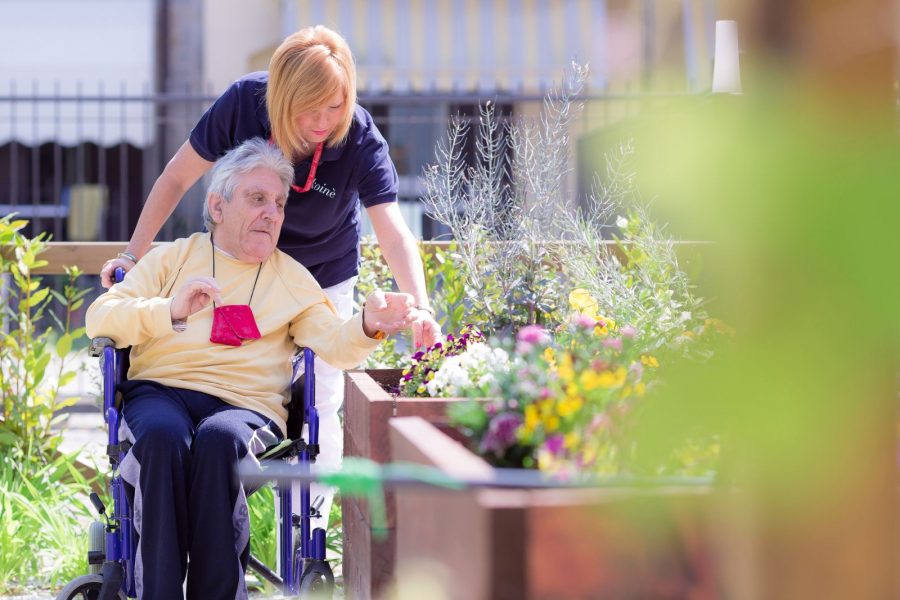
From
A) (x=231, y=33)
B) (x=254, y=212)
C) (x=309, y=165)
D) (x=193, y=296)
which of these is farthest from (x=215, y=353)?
(x=231, y=33)

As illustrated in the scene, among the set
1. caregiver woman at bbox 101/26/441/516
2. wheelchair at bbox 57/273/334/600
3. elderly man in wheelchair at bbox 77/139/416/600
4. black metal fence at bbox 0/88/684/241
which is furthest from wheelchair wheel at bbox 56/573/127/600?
black metal fence at bbox 0/88/684/241

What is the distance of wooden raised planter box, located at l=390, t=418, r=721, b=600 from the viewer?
1.04m

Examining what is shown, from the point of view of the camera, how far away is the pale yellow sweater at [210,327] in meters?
2.49

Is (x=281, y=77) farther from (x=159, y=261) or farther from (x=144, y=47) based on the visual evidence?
(x=144, y=47)

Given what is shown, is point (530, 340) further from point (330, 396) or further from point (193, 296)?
point (330, 396)

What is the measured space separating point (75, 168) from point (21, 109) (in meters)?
0.73

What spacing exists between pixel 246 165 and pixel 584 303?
89 centimetres

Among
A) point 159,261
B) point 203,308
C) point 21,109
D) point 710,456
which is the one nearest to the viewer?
point 710,456

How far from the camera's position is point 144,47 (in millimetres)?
10969

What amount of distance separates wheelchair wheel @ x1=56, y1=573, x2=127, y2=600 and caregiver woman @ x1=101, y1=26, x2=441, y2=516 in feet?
2.29

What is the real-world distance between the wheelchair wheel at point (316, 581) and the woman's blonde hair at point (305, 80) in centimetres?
104

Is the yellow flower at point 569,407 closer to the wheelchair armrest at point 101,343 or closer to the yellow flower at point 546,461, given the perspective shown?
the yellow flower at point 546,461

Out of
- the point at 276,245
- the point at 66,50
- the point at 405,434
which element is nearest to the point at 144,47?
the point at 66,50

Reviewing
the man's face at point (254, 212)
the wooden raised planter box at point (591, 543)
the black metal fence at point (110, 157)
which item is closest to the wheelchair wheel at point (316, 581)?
the man's face at point (254, 212)
